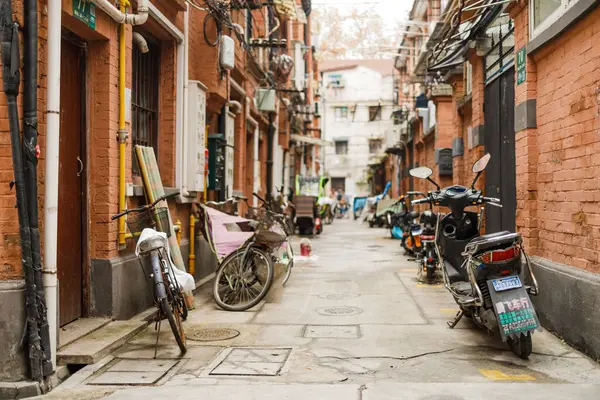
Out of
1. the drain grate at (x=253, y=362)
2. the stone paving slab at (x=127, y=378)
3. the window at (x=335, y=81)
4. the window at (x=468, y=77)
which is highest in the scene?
the window at (x=335, y=81)

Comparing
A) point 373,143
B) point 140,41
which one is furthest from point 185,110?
point 373,143

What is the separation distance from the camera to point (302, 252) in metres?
13.4

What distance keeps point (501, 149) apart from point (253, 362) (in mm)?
5340

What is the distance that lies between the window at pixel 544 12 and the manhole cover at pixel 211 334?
15.1 feet

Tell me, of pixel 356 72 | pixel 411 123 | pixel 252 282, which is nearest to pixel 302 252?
pixel 252 282

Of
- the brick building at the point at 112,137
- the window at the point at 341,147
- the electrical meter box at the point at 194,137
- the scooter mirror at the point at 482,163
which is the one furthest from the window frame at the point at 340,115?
the scooter mirror at the point at 482,163

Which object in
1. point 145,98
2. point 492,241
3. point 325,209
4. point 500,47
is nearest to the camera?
point 492,241

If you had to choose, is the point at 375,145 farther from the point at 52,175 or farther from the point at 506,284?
the point at 52,175

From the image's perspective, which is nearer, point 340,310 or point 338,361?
point 338,361

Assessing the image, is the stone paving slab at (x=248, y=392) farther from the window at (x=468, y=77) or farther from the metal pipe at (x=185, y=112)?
the window at (x=468, y=77)

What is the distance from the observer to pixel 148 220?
6.15 m

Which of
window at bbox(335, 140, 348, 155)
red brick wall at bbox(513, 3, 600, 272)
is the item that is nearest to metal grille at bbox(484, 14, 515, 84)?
red brick wall at bbox(513, 3, 600, 272)

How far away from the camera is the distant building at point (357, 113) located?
47062 millimetres

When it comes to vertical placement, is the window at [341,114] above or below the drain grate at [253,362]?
above
